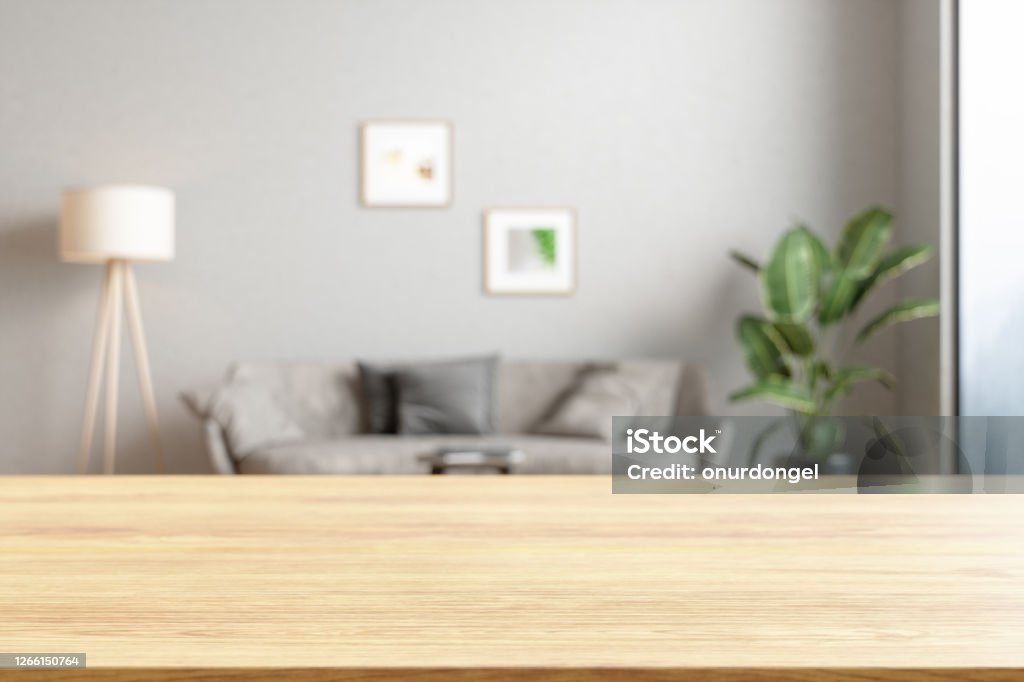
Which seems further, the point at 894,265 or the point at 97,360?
the point at 97,360

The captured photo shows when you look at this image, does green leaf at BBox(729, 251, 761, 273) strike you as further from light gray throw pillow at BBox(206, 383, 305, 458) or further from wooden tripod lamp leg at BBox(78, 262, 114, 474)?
wooden tripod lamp leg at BBox(78, 262, 114, 474)

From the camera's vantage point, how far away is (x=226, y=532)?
64cm

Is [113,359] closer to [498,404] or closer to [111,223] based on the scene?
[111,223]

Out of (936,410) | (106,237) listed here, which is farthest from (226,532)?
(936,410)

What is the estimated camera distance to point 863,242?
4.52 metres

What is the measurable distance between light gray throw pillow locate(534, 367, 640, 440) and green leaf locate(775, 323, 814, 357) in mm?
763

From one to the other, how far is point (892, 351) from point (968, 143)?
4.03 ft

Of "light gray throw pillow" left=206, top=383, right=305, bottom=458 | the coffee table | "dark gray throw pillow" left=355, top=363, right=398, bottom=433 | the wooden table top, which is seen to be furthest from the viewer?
"dark gray throw pillow" left=355, top=363, right=398, bottom=433

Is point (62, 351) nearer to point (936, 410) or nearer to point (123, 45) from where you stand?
point (123, 45)

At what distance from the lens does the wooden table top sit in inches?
16.0

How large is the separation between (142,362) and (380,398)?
1295 mm

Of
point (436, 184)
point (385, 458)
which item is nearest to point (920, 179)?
point (436, 184)

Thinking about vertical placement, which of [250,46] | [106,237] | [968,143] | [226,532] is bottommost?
[226,532]

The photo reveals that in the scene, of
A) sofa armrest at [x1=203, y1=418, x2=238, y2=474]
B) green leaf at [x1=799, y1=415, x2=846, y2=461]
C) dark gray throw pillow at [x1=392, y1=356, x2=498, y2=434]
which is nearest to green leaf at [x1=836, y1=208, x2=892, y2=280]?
green leaf at [x1=799, y1=415, x2=846, y2=461]
